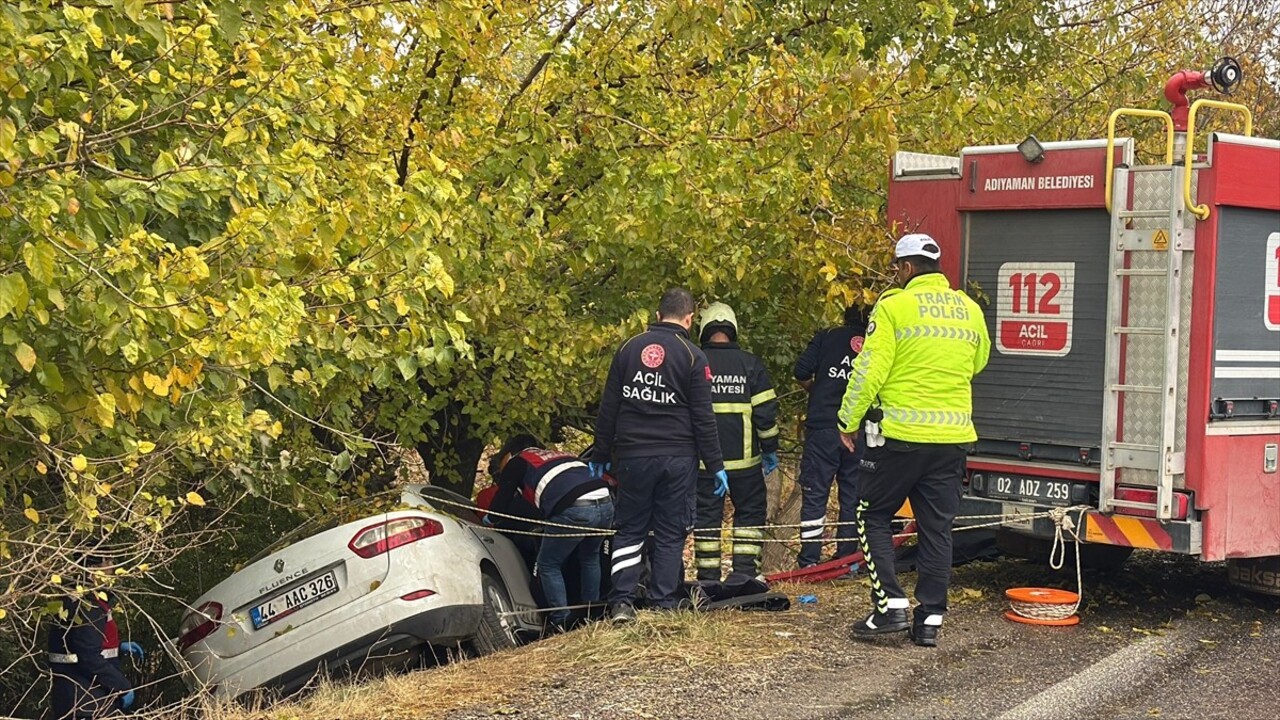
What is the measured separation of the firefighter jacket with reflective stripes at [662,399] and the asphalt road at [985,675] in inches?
43.5

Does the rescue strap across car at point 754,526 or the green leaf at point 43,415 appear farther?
the rescue strap across car at point 754,526

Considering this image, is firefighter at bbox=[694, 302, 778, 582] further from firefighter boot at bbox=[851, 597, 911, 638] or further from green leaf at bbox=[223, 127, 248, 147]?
green leaf at bbox=[223, 127, 248, 147]

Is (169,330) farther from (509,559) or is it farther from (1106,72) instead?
(1106,72)

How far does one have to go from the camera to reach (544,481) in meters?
8.53

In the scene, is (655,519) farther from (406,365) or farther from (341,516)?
(341,516)

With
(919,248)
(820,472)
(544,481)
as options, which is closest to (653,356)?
(544,481)

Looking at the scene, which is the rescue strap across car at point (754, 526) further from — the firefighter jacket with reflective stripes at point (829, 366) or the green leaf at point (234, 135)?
the green leaf at point (234, 135)

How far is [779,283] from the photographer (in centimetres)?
984

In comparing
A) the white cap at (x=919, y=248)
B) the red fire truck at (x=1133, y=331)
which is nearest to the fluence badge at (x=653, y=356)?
the white cap at (x=919, y=248)

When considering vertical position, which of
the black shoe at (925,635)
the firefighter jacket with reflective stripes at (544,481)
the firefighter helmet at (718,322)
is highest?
the firefighter helmet at (718,322)

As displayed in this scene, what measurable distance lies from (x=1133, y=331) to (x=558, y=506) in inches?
132

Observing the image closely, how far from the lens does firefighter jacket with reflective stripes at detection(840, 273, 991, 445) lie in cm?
702

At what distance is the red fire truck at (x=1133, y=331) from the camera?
7.34 meters

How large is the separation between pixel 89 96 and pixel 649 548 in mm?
4045
